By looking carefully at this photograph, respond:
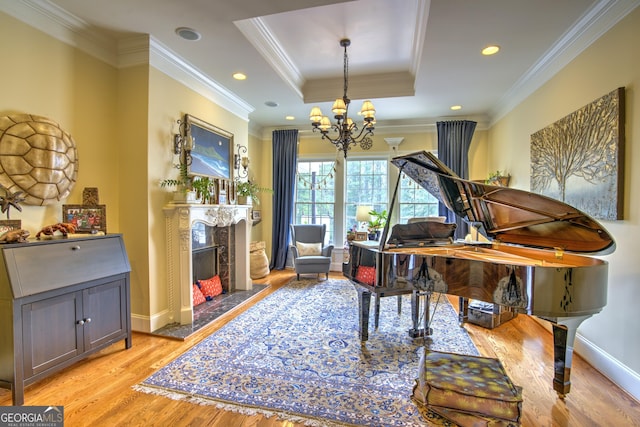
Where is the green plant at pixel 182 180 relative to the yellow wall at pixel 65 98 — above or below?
below

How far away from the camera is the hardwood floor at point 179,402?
1853 mm

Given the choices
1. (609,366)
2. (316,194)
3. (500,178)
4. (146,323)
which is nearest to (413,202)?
(500,178)

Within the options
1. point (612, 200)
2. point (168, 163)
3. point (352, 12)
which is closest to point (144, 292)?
point (168, 163)

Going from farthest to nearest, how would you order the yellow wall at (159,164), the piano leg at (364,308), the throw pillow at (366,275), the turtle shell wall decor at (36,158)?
the yellow wall at (159,164)
the piano leg at (364,308)
the throw pillow at (366,275)
the turtle shell wall decor at (36,158)

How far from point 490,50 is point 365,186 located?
3.37m

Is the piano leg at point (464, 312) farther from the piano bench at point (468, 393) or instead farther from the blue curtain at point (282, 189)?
the blue curtain at point (282, 189)

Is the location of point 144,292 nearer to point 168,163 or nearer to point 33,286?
point 33,286

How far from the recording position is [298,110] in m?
5.20

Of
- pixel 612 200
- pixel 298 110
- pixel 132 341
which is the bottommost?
pixel 132 341

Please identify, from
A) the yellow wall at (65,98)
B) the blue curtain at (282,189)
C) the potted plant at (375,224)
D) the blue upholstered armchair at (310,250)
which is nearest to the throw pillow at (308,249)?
the blue upholstered armchair at (310,250)

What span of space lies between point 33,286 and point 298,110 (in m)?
4.27

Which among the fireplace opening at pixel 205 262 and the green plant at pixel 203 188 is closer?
the green plant at pixel 203 188

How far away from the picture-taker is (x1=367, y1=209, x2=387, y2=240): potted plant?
5684mm

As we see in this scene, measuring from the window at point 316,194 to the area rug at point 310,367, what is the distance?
2.85 m
